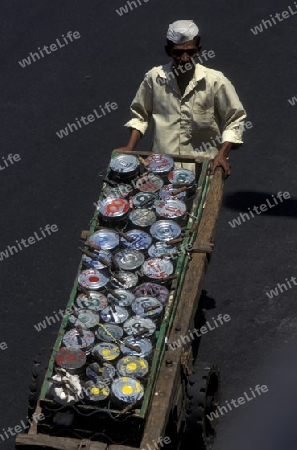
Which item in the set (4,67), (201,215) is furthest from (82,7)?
(201,215)

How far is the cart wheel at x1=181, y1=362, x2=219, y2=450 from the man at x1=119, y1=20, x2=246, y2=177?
2.12 m

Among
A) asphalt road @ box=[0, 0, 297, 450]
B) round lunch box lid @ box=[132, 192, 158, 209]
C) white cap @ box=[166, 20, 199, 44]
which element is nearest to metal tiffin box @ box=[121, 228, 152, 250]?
round lunch box lid @ box=[132, 192, 158, 209]

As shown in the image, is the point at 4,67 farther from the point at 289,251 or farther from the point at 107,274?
the point at 107,274

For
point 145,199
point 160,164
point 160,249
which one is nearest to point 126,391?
point 160,249

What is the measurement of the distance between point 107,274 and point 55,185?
467cm

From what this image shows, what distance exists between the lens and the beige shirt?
506 inches

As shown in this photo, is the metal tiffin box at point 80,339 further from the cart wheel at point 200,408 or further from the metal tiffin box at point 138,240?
the cart wheel at point 200,408

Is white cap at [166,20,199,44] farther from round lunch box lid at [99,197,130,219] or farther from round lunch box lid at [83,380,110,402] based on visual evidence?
round lunch box lid at [83,380,110,402]

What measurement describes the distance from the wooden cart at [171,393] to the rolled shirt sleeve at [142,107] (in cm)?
63

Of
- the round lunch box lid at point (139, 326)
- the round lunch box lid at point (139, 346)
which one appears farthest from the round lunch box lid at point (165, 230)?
the round lunch box lid at point (139, 346)

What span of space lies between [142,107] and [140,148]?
11.3 ft

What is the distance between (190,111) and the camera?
12945mm

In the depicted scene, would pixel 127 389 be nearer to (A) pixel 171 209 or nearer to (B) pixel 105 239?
(B) pixel 105 239

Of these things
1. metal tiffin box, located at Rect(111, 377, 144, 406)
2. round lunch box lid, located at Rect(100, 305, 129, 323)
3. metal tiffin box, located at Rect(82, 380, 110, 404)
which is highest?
round lunch box lid, located at Rect(100, 305, 129, 323)
